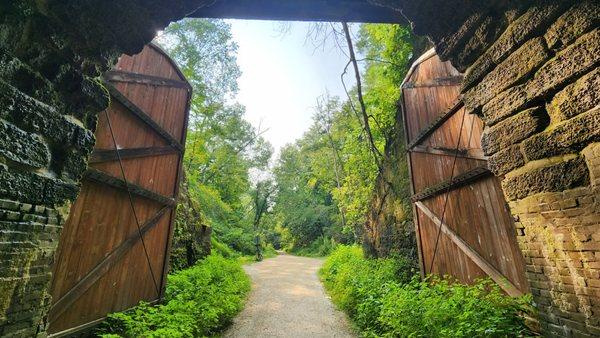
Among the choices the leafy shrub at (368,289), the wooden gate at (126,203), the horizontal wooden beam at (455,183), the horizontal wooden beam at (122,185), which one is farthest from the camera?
the leafy shrub at (368,289)

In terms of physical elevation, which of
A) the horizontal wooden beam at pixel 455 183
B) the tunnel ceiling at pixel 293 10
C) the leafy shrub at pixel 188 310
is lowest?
the leafy shrub at pixel 188 310

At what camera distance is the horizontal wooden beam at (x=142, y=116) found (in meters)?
4.63

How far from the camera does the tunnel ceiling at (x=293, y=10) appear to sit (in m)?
3.56

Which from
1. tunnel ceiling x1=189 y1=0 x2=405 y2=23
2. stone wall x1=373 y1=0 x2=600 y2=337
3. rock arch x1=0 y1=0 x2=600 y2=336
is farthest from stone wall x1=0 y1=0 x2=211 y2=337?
stone wall x1=373 y1=0 x2=600 y2=337

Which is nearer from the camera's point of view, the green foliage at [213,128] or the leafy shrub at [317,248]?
the green foliage at [213,128]

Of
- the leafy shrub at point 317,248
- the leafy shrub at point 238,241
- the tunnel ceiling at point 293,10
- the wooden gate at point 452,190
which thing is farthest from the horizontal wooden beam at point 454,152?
the leafy shrub at point 317,248

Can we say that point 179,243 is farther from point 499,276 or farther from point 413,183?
point 499,276

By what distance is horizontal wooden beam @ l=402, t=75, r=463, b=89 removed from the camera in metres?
5.70

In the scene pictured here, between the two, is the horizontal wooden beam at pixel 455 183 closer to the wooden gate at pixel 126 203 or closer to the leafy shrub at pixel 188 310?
the leafy shrub at pixel 188 310

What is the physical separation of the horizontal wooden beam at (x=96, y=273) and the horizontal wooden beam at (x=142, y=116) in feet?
5.67

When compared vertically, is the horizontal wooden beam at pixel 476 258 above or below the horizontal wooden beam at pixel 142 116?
below

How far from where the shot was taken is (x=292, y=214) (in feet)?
102

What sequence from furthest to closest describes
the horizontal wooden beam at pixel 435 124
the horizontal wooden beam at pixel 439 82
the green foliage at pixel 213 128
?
the green foliage at pixel 213 128 → the horizontal wooden beam at pixel 439 82 → the horizontal wooden beam at pixel 435 124

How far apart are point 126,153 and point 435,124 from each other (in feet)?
19.9
